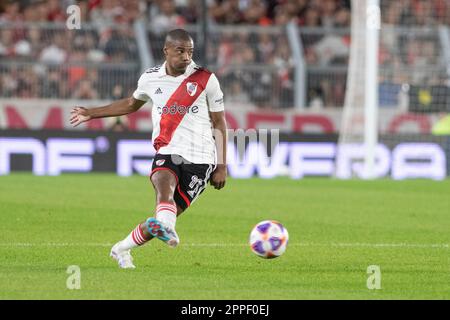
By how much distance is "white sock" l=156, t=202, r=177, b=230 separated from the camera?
31.4 feet

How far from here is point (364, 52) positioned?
2355 centimetres

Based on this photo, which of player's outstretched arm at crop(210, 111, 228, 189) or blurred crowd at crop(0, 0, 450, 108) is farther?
blurred crowd at crop(0, 0, 450, 108)

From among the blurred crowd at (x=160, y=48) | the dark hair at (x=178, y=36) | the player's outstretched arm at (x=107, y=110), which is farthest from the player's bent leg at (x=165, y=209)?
the blurred crowd at (x=160, y=48)

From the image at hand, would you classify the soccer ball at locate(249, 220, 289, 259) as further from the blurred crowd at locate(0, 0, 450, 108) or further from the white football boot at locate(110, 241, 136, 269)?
the blurred crowd at locate(0, 0, 450, 108)

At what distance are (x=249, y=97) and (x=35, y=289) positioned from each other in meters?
17.5

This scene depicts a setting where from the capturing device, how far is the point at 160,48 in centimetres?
2598

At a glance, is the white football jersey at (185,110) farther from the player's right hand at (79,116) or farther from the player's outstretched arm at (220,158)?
the player's right hand at (79,116)

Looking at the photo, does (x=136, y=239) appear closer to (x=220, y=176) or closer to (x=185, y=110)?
(x=220, y=176)

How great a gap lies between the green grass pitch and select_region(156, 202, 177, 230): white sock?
1.49 ft

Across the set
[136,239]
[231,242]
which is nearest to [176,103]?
[136,239]

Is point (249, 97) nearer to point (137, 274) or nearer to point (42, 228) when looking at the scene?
point (42, 228)

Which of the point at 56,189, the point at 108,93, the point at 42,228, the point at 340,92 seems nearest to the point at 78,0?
the point at 108,93

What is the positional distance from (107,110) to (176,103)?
66cm

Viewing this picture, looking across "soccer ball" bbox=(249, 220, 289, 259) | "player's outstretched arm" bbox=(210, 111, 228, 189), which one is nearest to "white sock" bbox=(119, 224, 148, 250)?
"player's outstretched arm" bbox=(210, 111, 228, 189)
